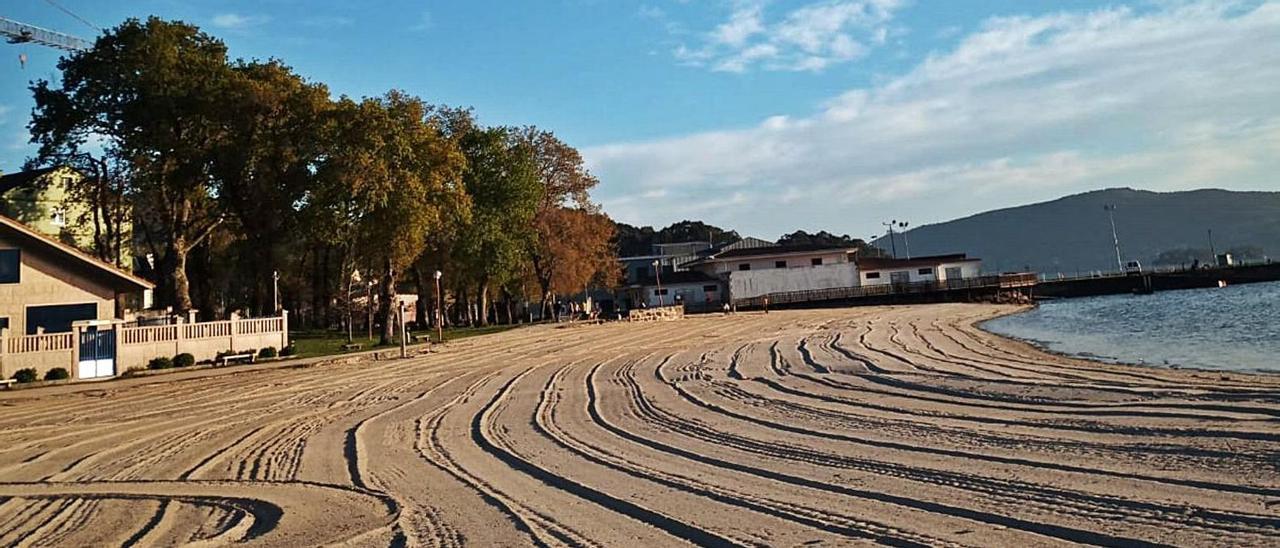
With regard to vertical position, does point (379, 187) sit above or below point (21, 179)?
below

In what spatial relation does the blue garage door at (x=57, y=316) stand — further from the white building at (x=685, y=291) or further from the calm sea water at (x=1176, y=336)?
the white building at (x=685, y=291)

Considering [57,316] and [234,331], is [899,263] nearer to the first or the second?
[234,331]

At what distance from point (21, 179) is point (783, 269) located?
53072 mm

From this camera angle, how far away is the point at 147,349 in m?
24.8

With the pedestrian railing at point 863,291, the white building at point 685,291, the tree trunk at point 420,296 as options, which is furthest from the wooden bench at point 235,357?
the pedestrian railing at point 863,291

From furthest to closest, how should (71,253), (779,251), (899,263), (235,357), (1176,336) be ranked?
(779,251), (899,263), (235,357), (71,253), (1176,336)

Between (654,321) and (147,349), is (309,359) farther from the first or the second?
(654,321)

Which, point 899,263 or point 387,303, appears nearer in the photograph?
point 387,303

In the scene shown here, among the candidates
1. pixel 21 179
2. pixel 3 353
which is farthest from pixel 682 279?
pixel 3 353

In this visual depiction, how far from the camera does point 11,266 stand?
2595 centimetres

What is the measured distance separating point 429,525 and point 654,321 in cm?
4252

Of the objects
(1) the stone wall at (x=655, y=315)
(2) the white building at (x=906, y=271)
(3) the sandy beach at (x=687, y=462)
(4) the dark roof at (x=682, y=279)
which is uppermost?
(4) the dark roof at (x=682, y=279)

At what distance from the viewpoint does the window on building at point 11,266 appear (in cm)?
2591

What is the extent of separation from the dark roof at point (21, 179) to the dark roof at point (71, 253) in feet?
36.3
